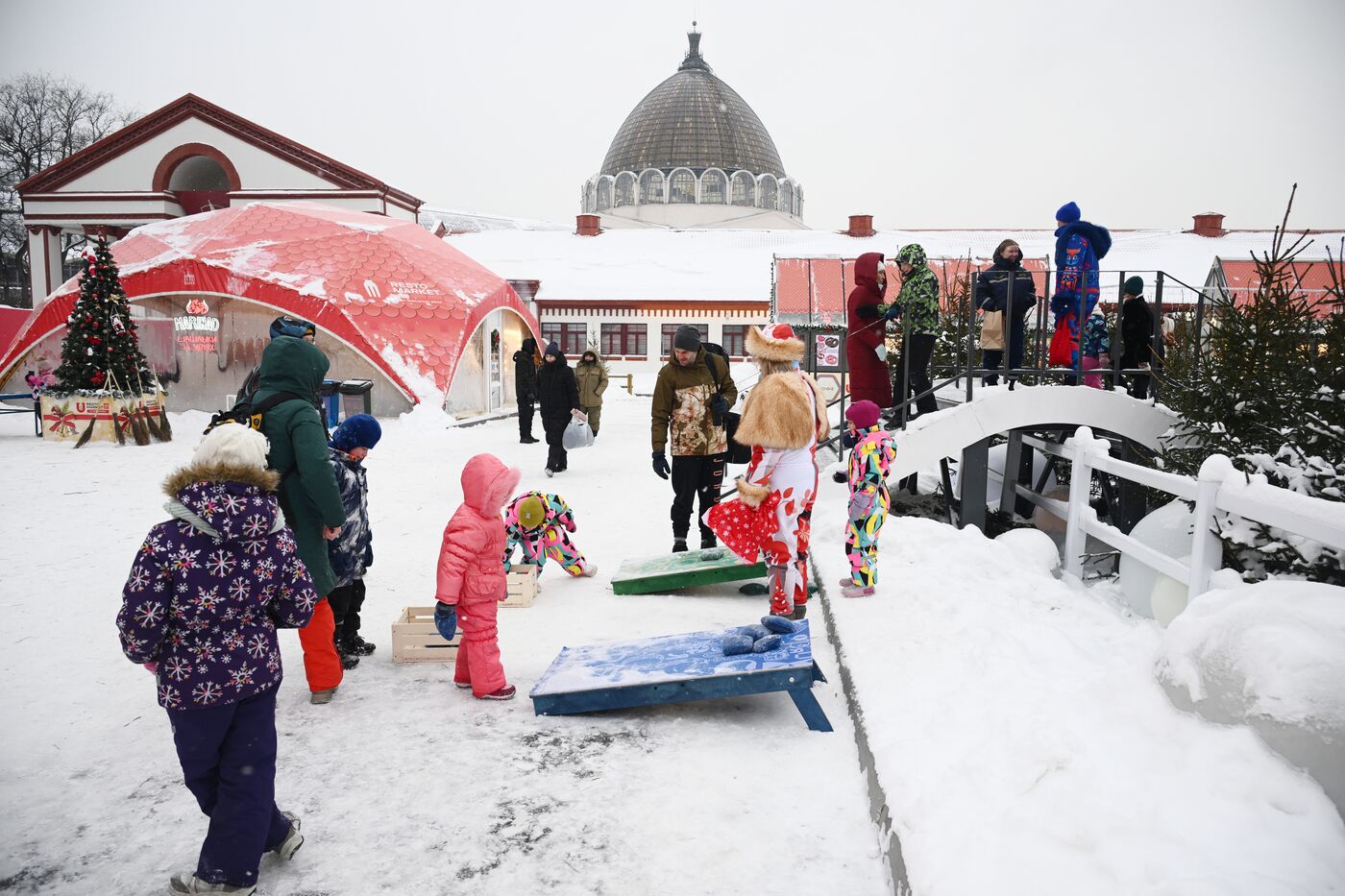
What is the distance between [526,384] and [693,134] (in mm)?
52435

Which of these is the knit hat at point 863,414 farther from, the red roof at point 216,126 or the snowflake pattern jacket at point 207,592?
the red roof at point 216,126

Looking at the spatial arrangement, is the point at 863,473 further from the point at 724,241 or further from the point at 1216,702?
the point at 724,241

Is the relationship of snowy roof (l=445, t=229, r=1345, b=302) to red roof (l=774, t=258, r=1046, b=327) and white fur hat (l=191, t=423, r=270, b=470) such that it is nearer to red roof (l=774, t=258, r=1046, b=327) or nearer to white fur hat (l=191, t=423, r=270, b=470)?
red roof (l=774, t=258, r=1046, b=327)

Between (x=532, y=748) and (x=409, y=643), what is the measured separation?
4.22ft

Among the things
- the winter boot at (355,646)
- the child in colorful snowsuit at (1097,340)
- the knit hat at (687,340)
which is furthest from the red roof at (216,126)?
the winter boot at (355,646)

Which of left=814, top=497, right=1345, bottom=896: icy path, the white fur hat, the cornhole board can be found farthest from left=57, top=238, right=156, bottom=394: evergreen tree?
left=814, top=497, right=1345, bottom=896: icy path

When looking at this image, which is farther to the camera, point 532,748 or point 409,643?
point 409,643

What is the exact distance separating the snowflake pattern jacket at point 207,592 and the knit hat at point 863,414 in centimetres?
353

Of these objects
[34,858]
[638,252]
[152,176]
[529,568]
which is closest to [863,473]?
[529,568]

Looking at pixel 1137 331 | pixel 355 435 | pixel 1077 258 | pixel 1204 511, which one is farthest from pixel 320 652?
pixel 1137 331

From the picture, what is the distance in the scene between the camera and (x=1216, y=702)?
8.91 ft

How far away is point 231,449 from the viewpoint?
2578mm

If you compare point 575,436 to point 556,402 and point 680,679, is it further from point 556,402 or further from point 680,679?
point 680,679

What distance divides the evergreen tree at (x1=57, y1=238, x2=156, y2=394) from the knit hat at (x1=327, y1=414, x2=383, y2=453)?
11917 mm
